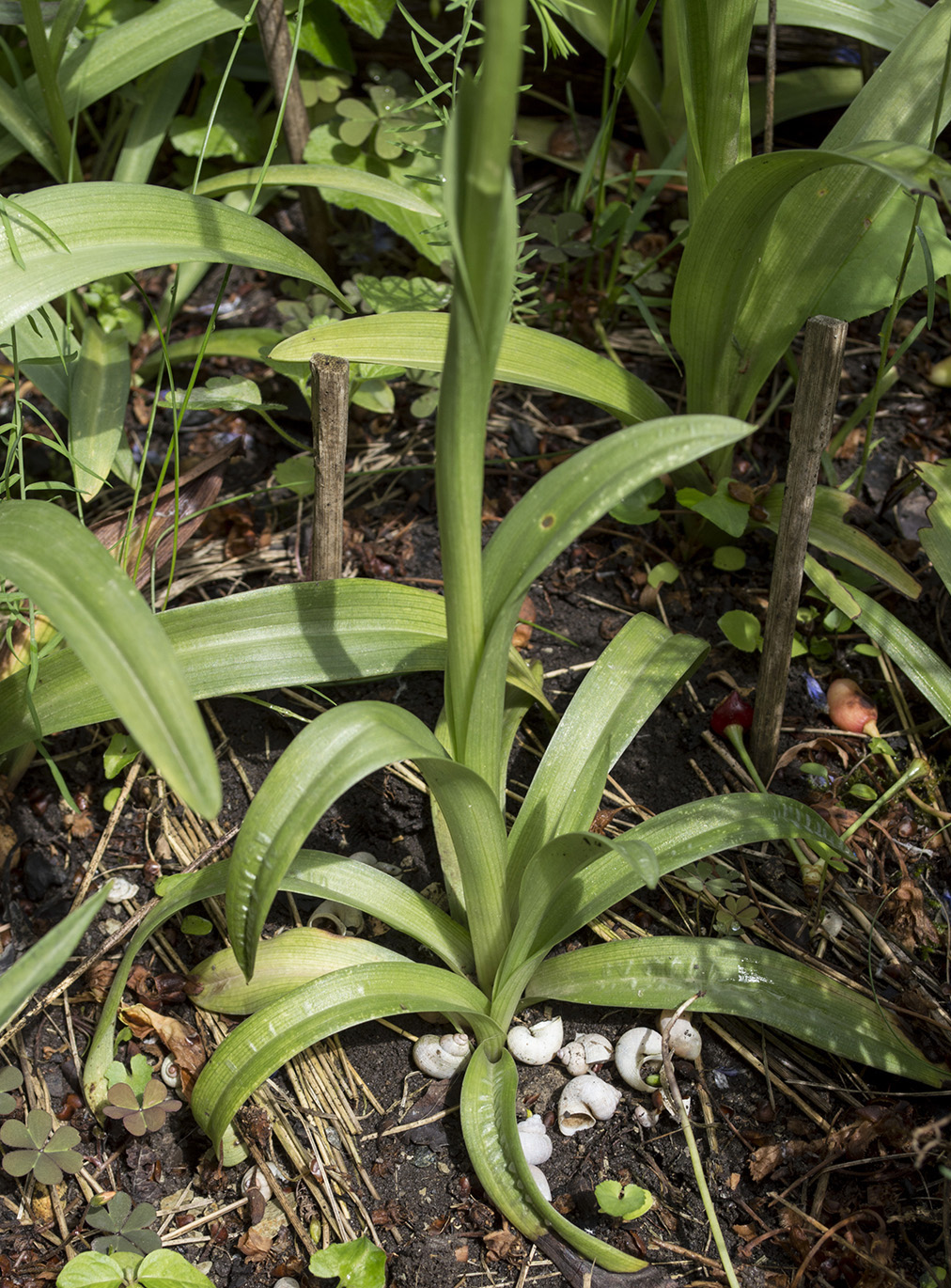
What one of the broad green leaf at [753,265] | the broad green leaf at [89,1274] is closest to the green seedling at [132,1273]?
the broad green leaf at [89,1274]

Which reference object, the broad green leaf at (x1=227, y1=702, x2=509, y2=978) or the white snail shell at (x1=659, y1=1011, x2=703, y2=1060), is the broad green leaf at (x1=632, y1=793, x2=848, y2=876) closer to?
the white snail shell at (x1=659, y1=1011, x2=703, y2=1060)

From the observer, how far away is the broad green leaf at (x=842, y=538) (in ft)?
5.17

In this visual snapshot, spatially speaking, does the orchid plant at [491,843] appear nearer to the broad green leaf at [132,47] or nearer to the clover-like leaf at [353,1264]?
the clover-like leaf at [353,1264]

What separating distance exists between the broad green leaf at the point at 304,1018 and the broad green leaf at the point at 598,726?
184 mm

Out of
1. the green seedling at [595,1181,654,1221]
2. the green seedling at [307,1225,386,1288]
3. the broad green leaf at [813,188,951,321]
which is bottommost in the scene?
the green seedling at [595,1181,654,1221]

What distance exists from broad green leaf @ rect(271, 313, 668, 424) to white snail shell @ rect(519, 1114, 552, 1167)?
1.02 meters

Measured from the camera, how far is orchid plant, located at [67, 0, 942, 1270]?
0.91 meters

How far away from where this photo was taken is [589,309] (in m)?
2.07

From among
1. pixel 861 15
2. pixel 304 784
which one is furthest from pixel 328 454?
pixel 861 15

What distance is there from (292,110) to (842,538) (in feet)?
4.25

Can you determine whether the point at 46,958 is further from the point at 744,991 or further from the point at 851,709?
the point at 851,709

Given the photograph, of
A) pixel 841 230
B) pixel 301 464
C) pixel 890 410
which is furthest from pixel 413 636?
pixel 890 410

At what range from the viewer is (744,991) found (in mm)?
1275

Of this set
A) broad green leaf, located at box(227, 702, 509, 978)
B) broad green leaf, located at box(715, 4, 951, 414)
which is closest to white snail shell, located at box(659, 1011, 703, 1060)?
broad green leaf, located at box(227, 702, 509, 978)
